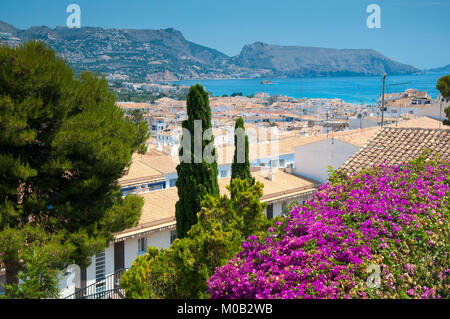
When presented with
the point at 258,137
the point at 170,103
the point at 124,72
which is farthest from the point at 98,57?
the point at 258,137

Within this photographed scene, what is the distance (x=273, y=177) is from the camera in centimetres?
1856

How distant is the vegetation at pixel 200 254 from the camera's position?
5344 millimetres

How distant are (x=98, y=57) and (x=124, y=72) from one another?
16.0 metres

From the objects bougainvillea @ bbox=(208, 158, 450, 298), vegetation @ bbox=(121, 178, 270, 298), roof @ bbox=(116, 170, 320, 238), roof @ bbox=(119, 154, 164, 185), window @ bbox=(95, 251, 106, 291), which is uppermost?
bougainvillea @ bbox=(208, 158, 450, 298)

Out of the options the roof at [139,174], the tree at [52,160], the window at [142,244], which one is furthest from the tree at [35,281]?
the roof at [139,174]

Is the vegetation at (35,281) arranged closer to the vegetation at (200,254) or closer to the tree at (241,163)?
the vegetation at (200,254)

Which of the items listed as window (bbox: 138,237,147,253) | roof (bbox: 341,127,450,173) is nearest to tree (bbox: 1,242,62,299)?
window (bbox: 138,237,147,253)

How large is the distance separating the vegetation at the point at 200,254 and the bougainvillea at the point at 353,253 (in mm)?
1026

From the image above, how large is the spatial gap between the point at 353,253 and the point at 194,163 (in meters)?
8.36

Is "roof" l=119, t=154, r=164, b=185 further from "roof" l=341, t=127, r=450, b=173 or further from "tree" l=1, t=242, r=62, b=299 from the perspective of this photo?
"tree" l=1, t=242, r=62, b=299

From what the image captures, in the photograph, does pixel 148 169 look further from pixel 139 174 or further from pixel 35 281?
pixel 35 281

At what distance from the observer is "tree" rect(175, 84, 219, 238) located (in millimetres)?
11328

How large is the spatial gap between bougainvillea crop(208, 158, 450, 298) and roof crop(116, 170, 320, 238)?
7.31 m
